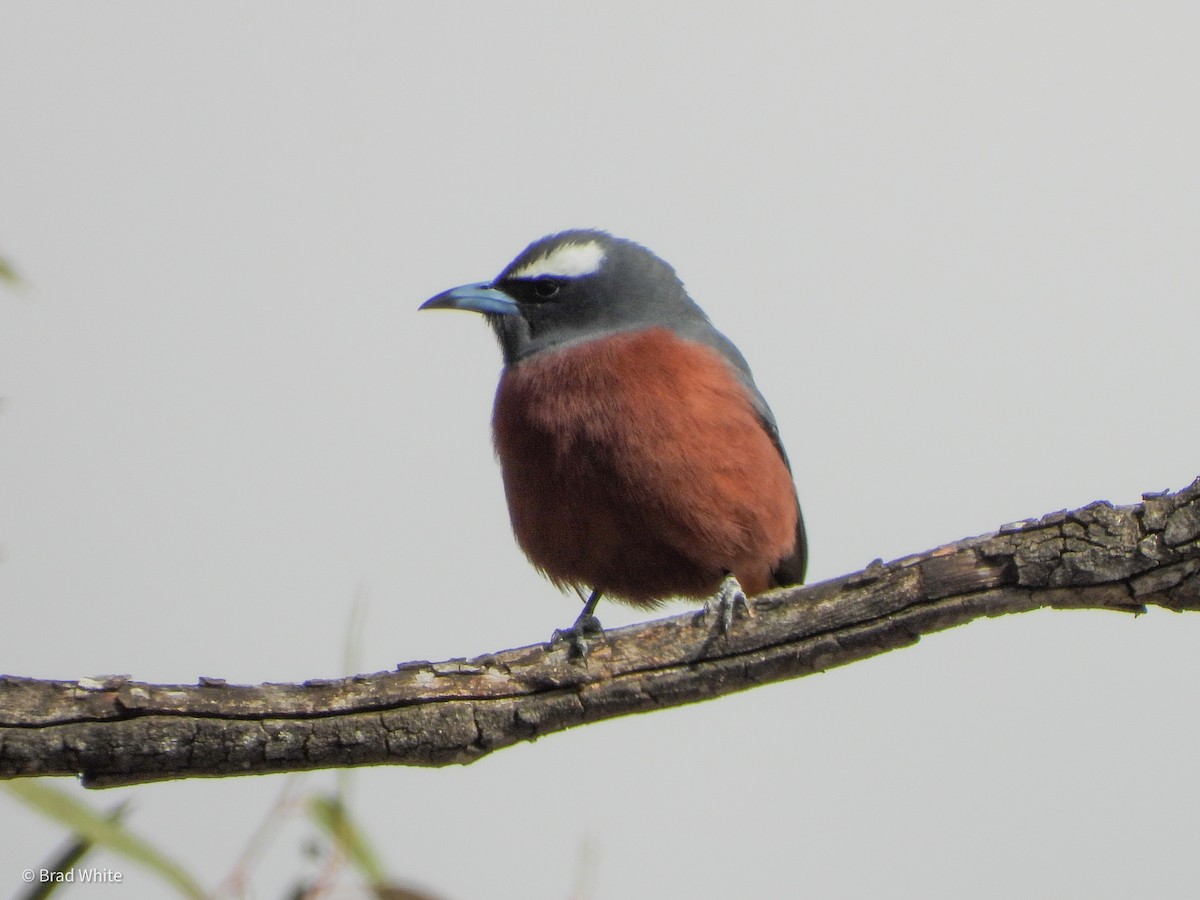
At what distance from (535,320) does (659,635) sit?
271 cm

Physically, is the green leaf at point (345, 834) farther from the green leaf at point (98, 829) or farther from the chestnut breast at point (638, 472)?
the chestnut breast at point (638, 472)

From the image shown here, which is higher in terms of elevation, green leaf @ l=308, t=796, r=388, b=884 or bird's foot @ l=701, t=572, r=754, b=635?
bird's foot @ l=701, t=572, r=754, b=635

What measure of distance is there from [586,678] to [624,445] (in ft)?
5.32

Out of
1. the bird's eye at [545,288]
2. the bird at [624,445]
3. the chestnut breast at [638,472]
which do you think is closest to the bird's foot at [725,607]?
the bird at [624,445]

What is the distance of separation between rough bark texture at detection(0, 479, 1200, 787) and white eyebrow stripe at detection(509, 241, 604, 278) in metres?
2.80

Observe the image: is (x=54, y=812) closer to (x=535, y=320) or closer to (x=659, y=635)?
(x=659, y=635)

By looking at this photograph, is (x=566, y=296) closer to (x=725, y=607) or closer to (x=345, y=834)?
(x=725, y=607)

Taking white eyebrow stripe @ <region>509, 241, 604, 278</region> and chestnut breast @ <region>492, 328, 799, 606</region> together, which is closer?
chestnut breast @ <region>492, 328, 799, 606</region>

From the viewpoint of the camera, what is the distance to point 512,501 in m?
6.77

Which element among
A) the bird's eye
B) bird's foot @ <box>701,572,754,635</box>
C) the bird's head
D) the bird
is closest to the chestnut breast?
the bird

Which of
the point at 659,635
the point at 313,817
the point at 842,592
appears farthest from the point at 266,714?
the point at 842,592

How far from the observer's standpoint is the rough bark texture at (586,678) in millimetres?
4473

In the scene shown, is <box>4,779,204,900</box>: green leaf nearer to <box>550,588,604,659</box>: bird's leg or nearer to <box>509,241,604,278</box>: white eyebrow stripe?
<box>550,588,604,659</box>: bird's leg

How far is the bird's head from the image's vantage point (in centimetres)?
723
